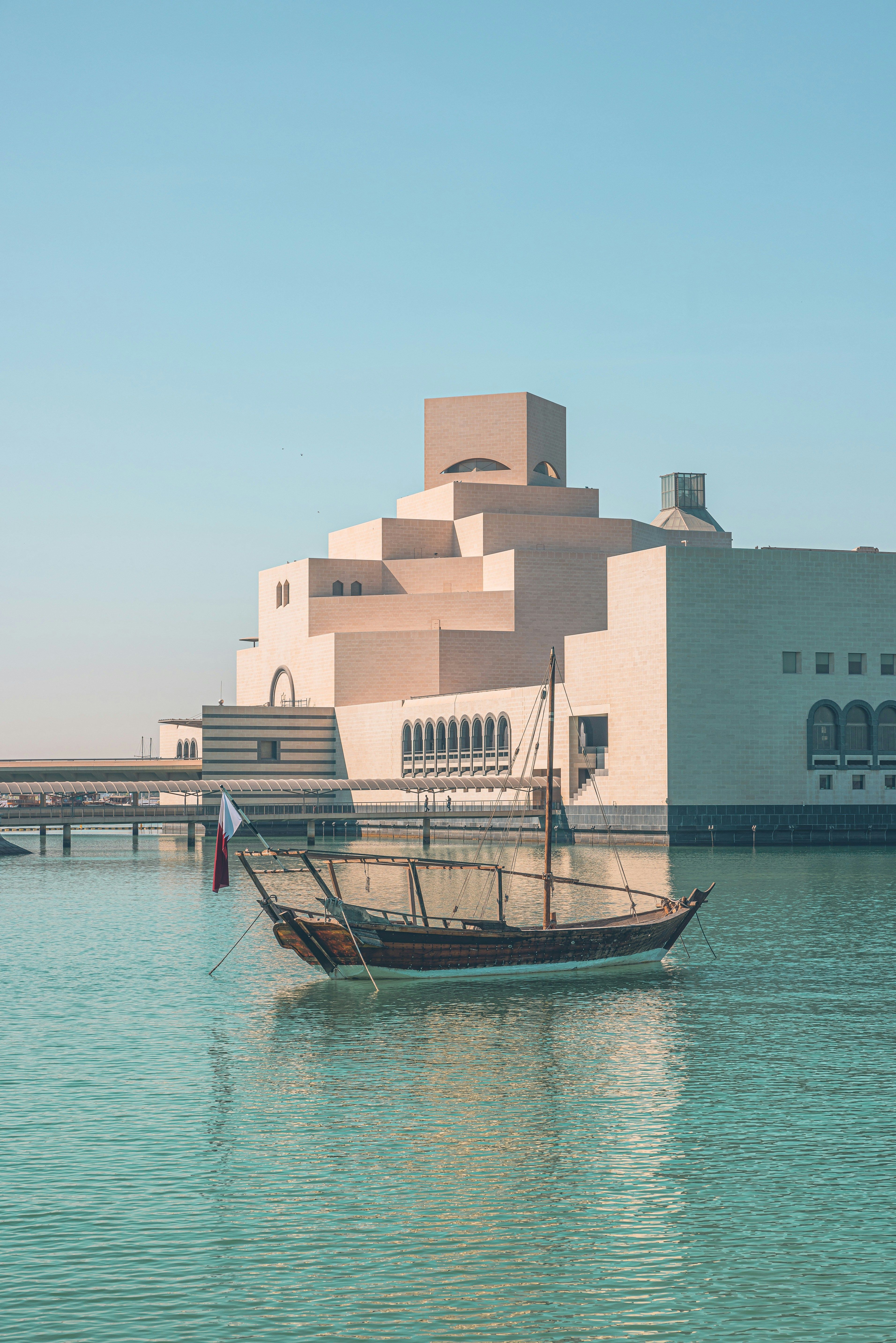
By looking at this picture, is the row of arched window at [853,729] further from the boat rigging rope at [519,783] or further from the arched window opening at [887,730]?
the boat rigging rope at [519,783]

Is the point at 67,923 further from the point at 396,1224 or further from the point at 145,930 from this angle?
the point at 396,1224

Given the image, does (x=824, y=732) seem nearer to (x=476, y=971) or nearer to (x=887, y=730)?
(x=887, y=730)

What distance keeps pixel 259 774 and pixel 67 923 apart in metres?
72.8

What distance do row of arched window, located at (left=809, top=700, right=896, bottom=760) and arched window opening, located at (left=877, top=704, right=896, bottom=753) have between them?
1cm

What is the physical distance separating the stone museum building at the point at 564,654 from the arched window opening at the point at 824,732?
0.16m

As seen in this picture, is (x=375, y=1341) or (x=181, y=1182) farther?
(x=181, y=1182)

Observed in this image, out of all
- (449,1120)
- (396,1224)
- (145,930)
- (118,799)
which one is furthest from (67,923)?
(118,799)

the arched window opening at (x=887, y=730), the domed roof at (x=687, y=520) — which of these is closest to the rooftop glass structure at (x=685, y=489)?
the domed roof at (x=687, y=520)

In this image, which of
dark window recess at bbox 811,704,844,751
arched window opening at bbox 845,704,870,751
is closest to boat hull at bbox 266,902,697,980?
dark window recess at bbox 811,704,844,751

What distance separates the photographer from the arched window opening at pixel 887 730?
90188 millimetres

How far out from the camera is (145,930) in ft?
155

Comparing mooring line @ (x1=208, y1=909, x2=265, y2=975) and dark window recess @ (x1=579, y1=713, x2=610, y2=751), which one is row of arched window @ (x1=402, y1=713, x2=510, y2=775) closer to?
dark window recess @ (x1=579, y1=713, x2=610, y2=751)

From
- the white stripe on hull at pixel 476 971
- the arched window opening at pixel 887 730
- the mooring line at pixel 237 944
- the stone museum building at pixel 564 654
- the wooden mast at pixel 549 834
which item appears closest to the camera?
the white stripe on hull at pixel 476 971

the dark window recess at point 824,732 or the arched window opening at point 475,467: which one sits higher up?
the arched window opening at point 475,467
